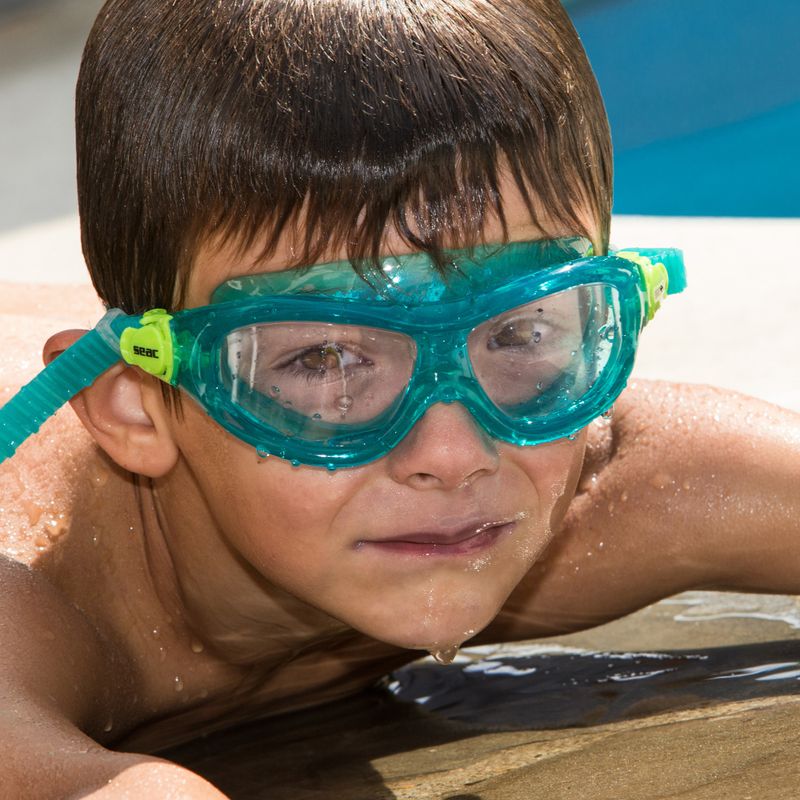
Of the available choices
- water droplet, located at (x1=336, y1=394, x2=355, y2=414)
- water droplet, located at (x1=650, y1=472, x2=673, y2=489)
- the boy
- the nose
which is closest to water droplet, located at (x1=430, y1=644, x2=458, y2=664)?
the boy

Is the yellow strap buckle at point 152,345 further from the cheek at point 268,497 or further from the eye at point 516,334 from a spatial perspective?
the eye at point 516,334

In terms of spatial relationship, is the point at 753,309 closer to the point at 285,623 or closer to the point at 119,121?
the point at 285,623

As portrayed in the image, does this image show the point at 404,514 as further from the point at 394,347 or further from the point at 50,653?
the point at 50,653

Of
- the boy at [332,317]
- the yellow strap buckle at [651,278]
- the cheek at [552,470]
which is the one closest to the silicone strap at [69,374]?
the boy at [332,317]

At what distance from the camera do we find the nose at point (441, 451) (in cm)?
199

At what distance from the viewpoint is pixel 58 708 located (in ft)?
7.08

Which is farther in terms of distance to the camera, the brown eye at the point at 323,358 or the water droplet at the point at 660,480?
the water droplet at the point at 660,480

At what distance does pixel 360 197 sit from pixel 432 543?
51 cm

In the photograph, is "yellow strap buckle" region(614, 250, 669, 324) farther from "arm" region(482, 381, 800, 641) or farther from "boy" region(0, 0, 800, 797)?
"arm" region(482, 381, 800, 641)

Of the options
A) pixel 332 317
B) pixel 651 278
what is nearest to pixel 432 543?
pixel 332 317

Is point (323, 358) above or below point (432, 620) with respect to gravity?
above

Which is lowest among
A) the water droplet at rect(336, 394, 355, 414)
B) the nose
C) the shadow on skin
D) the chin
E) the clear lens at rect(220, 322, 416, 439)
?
the shadow on skin

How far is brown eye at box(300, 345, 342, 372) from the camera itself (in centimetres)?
199

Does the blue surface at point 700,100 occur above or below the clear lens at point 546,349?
above
